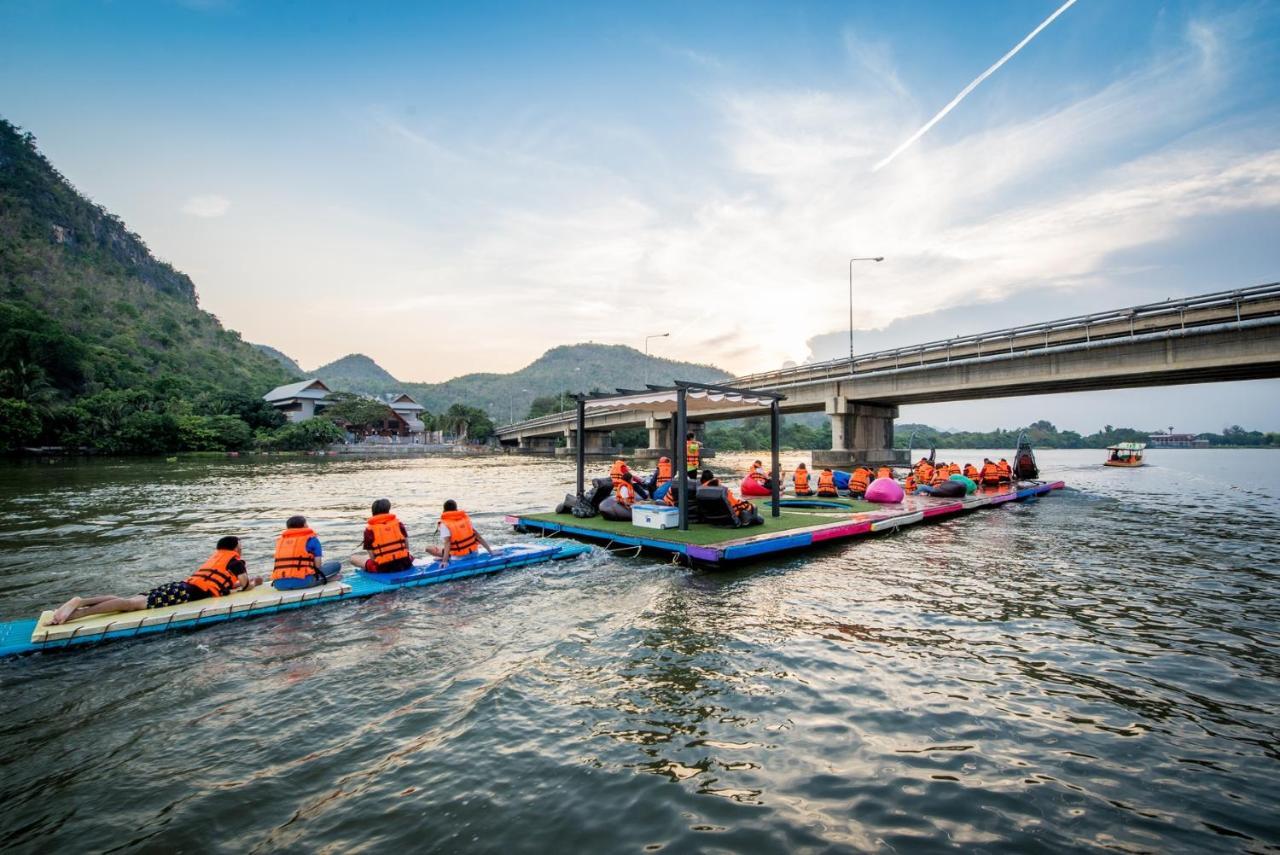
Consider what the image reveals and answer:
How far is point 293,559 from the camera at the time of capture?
1009cm

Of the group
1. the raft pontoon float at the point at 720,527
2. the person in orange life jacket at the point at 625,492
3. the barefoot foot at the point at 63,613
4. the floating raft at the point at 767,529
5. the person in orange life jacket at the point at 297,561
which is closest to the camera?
the barefoot foot at the point at 63,613

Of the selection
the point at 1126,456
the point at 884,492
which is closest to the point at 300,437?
the point at 884,492

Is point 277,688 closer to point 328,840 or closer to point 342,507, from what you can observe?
point 328,840

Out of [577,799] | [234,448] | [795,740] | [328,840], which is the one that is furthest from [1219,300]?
[234,448]

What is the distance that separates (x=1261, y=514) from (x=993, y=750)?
28.2m

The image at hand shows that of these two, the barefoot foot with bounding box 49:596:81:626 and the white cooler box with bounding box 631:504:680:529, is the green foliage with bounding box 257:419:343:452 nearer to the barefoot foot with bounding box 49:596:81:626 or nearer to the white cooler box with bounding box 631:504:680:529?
the white cooler box with bounding box 631:504:680:529

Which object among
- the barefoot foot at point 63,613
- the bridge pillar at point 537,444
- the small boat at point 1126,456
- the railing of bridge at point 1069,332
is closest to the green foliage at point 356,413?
the bridge pillar at point 537,444

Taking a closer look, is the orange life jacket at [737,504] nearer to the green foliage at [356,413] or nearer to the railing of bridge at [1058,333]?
the railing of bridge at [1058,333]

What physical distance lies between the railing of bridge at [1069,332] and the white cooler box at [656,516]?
1078 inches

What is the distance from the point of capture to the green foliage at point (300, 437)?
2945 inches

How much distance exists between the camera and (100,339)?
299 feet

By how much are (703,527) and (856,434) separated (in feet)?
116

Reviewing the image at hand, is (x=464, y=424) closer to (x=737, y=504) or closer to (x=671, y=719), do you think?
(x=737, y=504)

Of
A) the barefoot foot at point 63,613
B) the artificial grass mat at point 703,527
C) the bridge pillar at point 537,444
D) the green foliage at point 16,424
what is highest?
the green foliage at point 16,424
